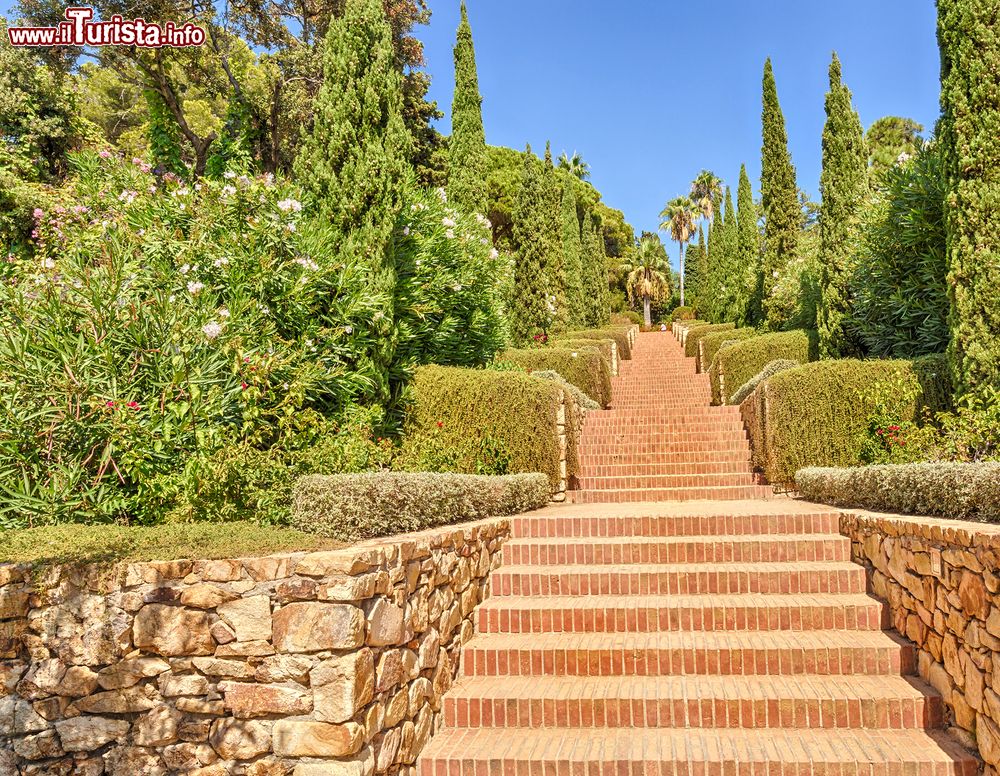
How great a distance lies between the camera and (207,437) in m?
5.48

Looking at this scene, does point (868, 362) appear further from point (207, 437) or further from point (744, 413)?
point (207, 437)

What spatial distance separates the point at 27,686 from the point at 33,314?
364cm

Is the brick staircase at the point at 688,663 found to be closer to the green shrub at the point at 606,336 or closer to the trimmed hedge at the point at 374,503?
the trimmed hedge at the point at 374,503

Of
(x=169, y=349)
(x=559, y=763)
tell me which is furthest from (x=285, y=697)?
(x=169, y=349)

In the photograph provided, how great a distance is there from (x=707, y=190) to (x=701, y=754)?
233ft

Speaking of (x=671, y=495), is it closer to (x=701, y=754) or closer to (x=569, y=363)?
(x=569, y=363)

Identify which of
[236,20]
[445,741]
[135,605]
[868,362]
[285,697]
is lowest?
[445,741]

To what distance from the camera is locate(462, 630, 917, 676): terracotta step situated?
15.5 ft

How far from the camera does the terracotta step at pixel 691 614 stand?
515 cm

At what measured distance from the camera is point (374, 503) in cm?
466

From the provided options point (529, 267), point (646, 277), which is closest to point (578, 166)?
point (646, 277)

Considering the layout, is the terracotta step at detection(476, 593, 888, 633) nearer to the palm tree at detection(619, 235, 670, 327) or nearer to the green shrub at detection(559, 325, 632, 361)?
the green shrub at detection(559, 325, 632, 361)

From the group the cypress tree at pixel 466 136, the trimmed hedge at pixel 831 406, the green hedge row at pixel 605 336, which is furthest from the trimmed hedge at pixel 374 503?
the green hedge row at pixel 605 336

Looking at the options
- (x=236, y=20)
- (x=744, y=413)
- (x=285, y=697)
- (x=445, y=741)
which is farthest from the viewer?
(x=236, y=20)
